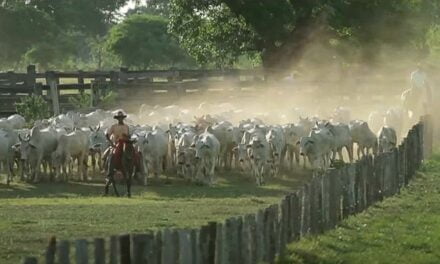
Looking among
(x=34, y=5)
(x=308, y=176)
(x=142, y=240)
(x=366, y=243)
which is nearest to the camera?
(x=142, y=240)

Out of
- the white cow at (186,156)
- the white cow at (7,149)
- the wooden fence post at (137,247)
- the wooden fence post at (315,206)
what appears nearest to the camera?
the wooden fence post at (137,247)

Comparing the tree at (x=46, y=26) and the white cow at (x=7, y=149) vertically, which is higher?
the tree at (x=46, y=26)

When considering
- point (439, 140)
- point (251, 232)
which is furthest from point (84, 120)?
point (251, 232)

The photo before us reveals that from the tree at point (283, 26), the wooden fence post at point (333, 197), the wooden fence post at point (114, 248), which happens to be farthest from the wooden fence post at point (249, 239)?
the tree at point (283, 26)

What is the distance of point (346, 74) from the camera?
48312 mm

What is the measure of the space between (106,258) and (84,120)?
74.6ft

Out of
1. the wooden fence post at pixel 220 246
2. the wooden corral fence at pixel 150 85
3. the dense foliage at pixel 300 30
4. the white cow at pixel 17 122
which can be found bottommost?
the wooden fence post at pixel 220 246

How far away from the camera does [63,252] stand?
28.9 feet

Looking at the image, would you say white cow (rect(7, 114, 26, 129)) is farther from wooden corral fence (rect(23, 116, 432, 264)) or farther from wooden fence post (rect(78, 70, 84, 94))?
wooden corral fence (rect(23, 116, 432, 264))

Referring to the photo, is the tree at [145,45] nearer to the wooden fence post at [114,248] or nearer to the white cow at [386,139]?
the white cow at [386,139]

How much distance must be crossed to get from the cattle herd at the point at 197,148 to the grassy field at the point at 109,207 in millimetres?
594

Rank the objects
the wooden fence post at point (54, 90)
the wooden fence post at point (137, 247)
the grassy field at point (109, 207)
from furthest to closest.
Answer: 1. the wooden fence post at point (54, 90)
2. the grassy field at point (109, 207)
3. the wooden fence post at point (137, 247)

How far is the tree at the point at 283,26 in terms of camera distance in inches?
1746

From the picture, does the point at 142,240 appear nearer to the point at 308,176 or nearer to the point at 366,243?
the point at 366,243
